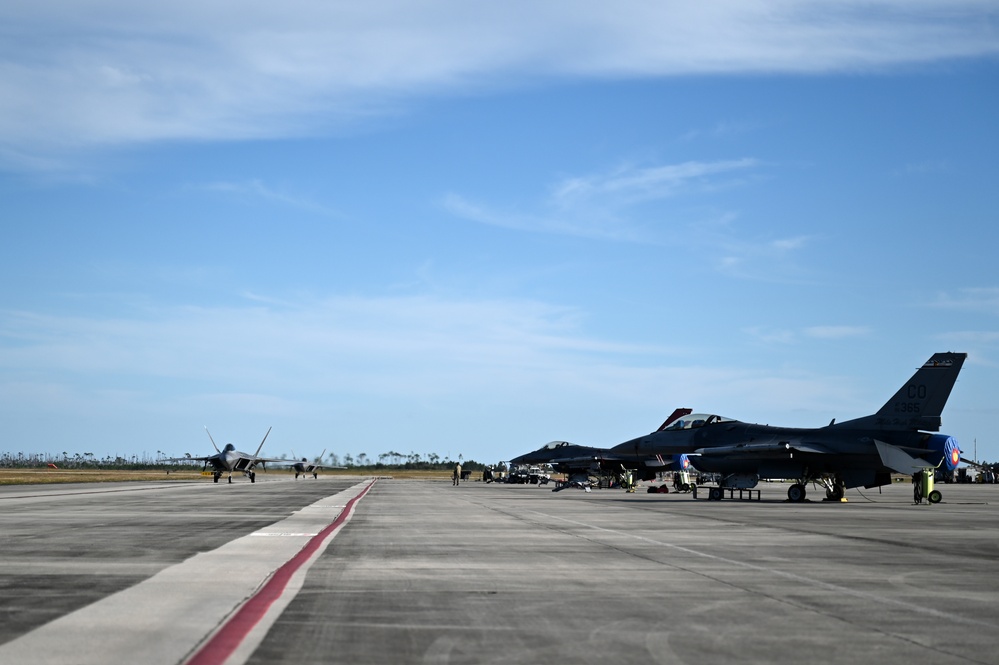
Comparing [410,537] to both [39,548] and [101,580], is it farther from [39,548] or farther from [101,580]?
[101,580]

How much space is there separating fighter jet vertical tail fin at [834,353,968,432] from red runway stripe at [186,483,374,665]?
28.7m

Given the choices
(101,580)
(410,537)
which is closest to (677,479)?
(410,537)

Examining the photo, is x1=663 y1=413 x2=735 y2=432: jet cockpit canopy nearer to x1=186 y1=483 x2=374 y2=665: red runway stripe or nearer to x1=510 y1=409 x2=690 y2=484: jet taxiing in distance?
x1=510 y1=409 x2=690 y2=484: jet taxiing in distance

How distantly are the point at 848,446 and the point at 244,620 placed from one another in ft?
108

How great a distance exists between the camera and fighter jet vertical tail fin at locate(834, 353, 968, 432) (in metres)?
35.3

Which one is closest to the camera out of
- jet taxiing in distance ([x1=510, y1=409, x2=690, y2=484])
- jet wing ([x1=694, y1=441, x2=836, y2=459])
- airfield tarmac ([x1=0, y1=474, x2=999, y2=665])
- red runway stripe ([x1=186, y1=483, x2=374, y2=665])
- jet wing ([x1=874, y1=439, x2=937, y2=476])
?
red runway stripe ([x1=186, y1=483, x2=374, y2=665])

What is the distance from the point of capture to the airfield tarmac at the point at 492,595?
680 cm

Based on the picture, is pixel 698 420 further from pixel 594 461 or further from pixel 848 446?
pixel 594 461

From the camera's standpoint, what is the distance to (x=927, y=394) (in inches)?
1398

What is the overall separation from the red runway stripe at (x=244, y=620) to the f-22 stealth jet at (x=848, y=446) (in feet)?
92.9

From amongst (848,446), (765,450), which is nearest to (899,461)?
(848,446)

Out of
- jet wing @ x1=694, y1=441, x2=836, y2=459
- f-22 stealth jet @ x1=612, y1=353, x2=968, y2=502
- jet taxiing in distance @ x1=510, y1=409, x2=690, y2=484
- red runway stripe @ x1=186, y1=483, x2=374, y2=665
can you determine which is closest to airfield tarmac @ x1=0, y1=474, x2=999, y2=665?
red runway stripe @ x1=186, y1=483, x2=374, y2=665

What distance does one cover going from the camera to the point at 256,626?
753 centimetres

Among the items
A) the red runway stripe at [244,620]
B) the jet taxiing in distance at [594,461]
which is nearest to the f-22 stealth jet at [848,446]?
the jet taxiing in distance at [594,461]
